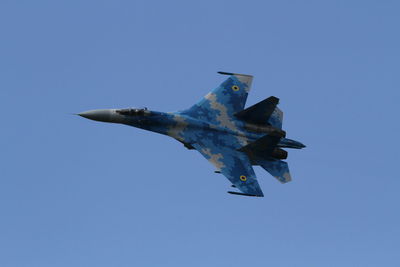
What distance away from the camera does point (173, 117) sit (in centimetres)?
5594

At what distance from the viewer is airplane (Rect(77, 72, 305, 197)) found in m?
55.1

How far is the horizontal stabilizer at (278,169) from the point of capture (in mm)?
56156

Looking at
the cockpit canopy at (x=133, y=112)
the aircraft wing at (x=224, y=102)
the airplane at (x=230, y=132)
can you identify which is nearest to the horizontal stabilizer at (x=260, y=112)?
the airplane at (x=230, y=132)

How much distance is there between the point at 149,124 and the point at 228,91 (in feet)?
24.1

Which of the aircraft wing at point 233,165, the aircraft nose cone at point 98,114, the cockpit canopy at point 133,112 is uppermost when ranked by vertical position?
the cockpit canopy at point 133,112

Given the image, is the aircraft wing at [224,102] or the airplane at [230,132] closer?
the airplane at [230,132]

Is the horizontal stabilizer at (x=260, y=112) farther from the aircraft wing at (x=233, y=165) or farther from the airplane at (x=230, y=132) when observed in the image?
the aircraft wing at (x=233, y=165)

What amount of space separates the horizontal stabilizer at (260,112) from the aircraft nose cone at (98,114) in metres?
9.50

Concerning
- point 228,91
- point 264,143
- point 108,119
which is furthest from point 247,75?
point 108,119

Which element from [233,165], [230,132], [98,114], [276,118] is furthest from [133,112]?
[276,118]

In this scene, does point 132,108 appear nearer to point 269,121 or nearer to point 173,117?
Result: point 173,117

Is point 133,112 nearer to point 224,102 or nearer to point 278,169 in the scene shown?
point 224,102

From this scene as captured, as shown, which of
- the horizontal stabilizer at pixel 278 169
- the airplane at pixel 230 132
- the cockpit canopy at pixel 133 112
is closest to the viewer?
the airplane at pixel 230 132

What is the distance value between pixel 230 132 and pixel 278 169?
170 inches
